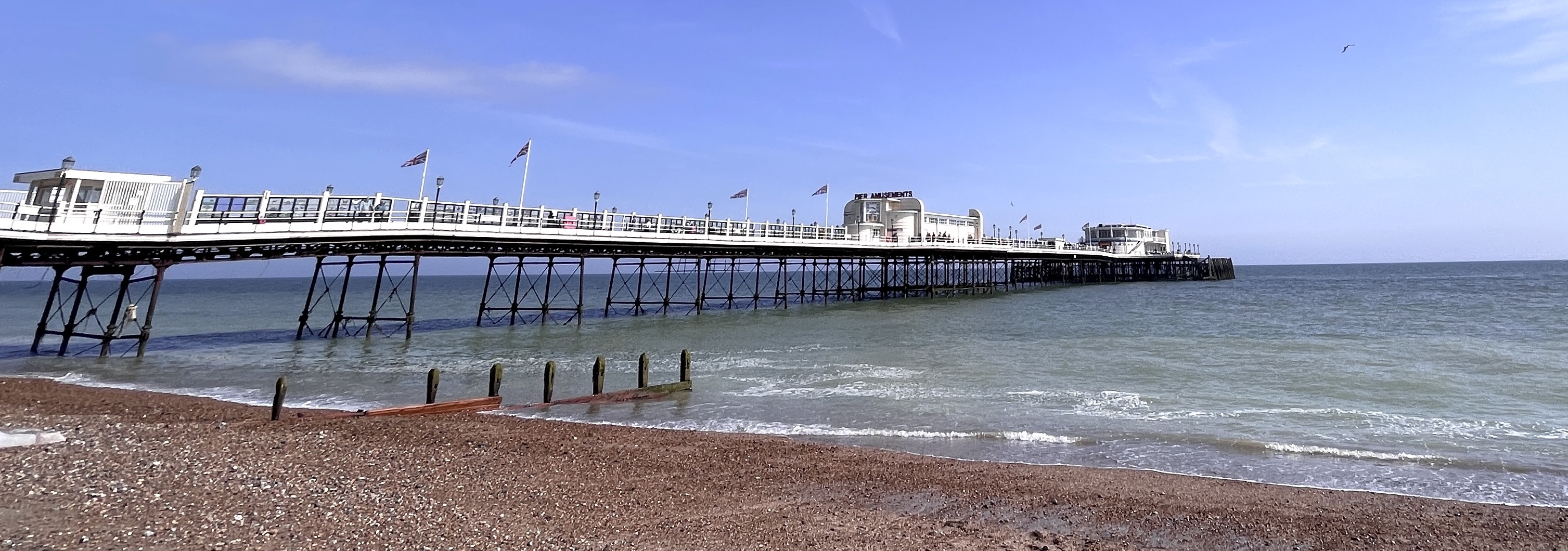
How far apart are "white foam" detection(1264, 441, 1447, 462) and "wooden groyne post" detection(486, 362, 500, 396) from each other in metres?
12.5

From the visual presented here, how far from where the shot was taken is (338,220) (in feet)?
70.5

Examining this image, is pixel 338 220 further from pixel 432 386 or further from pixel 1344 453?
pixel 1344 453

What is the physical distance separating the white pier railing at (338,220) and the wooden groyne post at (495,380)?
32.0 ft

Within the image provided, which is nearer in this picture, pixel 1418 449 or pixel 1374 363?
pixel 1418 449

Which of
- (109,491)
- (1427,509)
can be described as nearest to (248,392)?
(109,491)

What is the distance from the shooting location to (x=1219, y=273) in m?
90.6

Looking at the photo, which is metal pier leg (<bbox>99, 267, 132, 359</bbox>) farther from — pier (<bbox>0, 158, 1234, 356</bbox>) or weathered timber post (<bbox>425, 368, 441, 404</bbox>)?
weathered timber post (<bbox>425, 368, 441, 404</bbox>)

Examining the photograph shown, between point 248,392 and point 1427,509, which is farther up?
point 1427,509

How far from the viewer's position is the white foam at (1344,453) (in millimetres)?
10086

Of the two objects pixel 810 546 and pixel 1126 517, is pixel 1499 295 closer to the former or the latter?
pixel 1126 517

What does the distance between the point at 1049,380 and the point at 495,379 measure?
11.4 m

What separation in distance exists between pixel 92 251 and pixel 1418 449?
1028 inches

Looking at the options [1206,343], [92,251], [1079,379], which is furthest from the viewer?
[1206,343]

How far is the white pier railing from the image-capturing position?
1648cm
